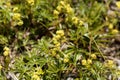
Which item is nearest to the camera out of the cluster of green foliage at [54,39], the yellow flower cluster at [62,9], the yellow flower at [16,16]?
the cluster of green foliage at [54,39]

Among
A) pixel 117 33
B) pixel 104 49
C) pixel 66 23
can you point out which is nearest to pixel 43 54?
pixel 66 23

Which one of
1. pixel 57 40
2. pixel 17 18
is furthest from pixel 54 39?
pixel 17 18

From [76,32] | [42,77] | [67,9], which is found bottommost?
[42,77]

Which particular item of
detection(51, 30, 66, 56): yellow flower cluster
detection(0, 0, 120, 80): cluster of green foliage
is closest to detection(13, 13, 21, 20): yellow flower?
detection(0, 0, 120, 80): cluster of green foliage

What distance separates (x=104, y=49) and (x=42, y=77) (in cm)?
79

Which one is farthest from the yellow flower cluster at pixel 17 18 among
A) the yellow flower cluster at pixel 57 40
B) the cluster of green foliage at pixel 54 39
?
the yellow flower cluster at pixel 57 40

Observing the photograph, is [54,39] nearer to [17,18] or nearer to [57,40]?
[57,40]

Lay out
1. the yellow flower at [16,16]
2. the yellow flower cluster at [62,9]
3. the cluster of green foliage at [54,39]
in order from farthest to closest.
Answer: the yellow flower cluster at [62,9] < the yellow flower at [16,16] < the cluster of green foliage at [54,39]

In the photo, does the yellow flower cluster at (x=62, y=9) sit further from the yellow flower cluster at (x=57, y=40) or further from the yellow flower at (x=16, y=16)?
the yellow flower at (x=16, y=16)

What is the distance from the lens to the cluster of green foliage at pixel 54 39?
2.66 meters

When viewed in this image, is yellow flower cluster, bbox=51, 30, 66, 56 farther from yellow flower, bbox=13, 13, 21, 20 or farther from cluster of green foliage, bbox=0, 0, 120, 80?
yellow flower, bbox=13, 13, 21, 20

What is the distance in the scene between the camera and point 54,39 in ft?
9.03

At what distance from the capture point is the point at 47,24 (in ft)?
9.99

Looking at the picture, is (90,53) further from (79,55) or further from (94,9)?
(94,9)
